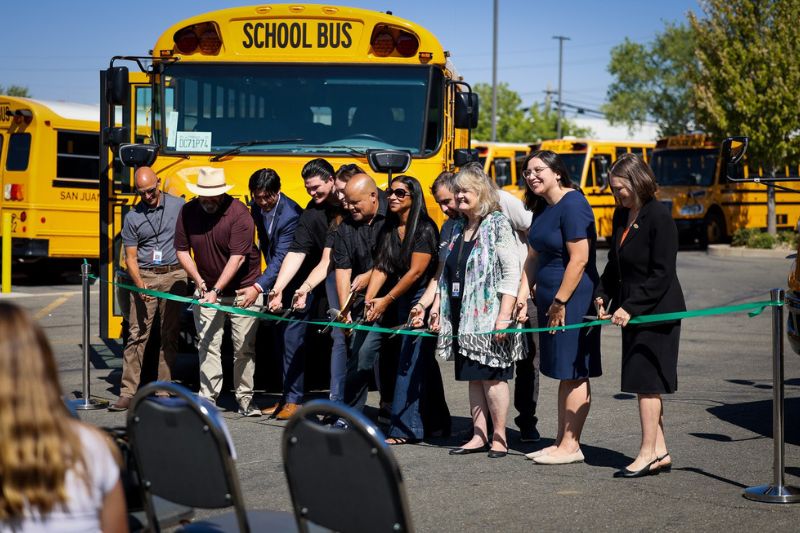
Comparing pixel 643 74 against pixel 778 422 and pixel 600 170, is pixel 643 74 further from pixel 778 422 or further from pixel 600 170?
pixel 778 422

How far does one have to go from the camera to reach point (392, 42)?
972 centimetres

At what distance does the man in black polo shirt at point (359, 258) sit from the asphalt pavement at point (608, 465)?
65 cm

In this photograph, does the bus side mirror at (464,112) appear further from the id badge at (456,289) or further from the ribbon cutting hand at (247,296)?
the id badge at (456,289)

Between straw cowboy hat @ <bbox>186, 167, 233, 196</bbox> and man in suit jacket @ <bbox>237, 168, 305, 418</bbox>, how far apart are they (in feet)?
0.82

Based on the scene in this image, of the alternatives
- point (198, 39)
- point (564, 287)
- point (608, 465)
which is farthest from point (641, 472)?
point (198, 39)

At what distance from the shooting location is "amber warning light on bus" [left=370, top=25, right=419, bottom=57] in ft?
31.8

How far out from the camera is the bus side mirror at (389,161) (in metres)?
8.77

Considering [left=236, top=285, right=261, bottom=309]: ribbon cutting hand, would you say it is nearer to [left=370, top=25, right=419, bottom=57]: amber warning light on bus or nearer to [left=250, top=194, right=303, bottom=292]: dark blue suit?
[left=250, top=194, right=303, bottom=292]: dark blue suit

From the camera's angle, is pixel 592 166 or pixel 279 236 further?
pixel 592 166

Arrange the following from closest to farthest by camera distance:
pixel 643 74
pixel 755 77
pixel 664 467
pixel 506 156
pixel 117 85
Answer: pixel 664 467 < pixel 117 85 < pixel 755 77 < pixel 506 156 < pixel 643 74

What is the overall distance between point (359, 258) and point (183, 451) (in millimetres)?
4590

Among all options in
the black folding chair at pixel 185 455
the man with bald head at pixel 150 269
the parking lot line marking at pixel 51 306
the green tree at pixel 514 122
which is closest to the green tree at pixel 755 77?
the parking lot line marking at pixel 51 306

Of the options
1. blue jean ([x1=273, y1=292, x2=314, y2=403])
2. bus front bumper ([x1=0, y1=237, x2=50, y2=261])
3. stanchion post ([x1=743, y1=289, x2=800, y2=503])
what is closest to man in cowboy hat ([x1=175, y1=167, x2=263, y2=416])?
blue jean ([x1=273, y1=292, x2=314, y2=403])

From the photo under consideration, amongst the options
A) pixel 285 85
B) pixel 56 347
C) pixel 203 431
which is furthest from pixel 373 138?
pixel 203 431
